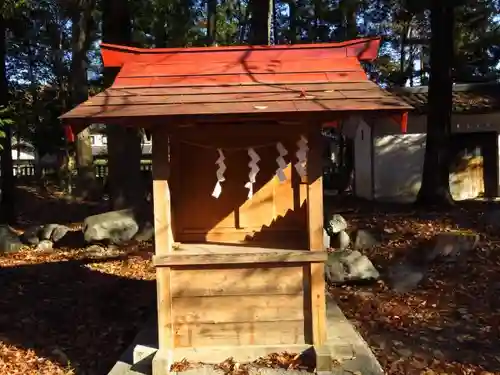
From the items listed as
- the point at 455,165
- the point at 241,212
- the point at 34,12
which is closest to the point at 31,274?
the point at 241,212

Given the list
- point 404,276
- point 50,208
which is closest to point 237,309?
point 404,276

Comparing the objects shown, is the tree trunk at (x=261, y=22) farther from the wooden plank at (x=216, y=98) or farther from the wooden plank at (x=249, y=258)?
the wooden plank at (x=249, y=258)

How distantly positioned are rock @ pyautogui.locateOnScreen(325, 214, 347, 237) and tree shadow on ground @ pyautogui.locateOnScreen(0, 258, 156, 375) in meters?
3.26

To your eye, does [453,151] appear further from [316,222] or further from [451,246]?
[316,222]

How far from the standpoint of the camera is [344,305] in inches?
288

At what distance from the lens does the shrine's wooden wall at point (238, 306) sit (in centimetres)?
519

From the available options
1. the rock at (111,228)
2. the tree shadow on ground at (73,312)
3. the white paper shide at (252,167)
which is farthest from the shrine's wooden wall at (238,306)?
the rock at (111,228)

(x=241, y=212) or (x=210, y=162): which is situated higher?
(x=210, y=162)

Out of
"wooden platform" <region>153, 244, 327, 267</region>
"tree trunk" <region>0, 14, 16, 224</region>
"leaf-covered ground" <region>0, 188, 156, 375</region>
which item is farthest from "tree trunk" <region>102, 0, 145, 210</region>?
"wooden platform" <region>153, 244, 327, 267</region>

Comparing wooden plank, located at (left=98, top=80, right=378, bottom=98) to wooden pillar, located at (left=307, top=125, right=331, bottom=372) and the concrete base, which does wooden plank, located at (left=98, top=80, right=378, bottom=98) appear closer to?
wooden pillar, located at (left=307, top=125, right=331, bottom=372)

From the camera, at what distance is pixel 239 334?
17.3 feet

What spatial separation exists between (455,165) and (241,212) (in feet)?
44.7

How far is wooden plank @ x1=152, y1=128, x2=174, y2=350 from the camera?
16.6 ft

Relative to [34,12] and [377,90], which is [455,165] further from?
[377,90]
